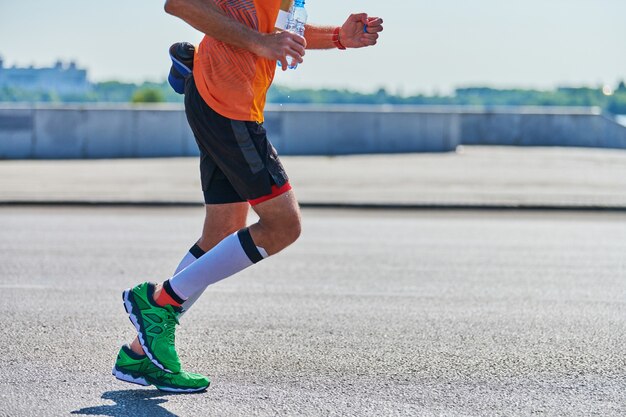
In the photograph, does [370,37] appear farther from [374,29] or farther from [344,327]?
[344,327]

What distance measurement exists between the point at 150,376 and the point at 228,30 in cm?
154

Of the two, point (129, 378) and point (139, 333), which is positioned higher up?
point (139, 333)

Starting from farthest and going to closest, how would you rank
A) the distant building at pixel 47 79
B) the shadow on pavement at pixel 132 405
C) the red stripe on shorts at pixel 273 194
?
the distant building at pixel 47 79 → the red stripe on shorts at pixel 273 194 → the shadow on pavement at pixel 132 405

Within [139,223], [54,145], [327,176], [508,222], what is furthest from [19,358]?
[54,145]

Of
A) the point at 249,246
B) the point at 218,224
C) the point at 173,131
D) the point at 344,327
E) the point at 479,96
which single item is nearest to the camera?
the point at 249,246

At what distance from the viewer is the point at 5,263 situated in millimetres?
8844

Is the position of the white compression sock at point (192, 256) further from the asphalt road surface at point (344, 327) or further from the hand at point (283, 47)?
the hand at point (283, 47)

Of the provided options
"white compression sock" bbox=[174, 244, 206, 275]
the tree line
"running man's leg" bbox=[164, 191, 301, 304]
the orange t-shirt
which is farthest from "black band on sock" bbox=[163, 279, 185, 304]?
the tree line

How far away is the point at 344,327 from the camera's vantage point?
20.5 feet

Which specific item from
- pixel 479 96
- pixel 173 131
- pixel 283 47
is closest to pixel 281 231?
pixel 283 47

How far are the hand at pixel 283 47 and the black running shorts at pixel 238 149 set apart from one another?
344mm

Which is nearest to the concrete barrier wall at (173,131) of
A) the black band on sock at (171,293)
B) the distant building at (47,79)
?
the distant building at (47,79)

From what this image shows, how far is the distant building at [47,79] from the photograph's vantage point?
18250 mm

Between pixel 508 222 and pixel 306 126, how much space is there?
38.0ft
